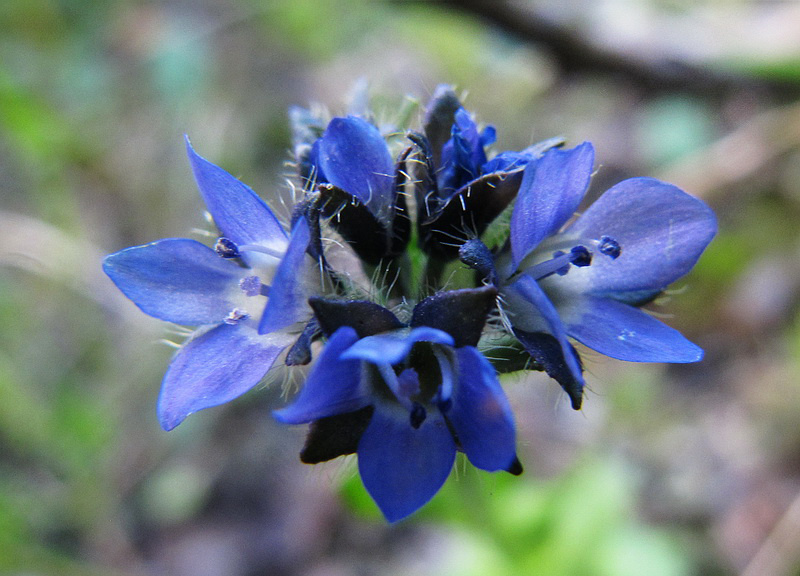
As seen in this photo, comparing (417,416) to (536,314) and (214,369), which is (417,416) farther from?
(214,369)

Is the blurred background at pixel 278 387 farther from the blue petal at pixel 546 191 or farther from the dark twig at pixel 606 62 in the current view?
the blue petal at pixel 546 191

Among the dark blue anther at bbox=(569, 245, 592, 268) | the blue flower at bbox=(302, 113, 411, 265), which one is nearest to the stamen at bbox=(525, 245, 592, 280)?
the dark blue anther at bbox=(569, 245, 592, 268)

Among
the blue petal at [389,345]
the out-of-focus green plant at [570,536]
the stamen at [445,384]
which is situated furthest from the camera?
the out-of-focus green plant at [570,536]

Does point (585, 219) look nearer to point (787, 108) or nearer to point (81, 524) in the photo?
point (81, 524)

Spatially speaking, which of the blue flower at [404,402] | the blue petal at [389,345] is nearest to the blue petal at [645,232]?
the blue flower at [404,402]

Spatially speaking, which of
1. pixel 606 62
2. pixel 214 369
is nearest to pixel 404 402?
pixel 214 369

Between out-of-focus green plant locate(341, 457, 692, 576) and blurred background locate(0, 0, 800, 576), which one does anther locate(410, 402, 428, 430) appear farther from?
out-of-focus green plant locate(341, 457, 692, 576)
